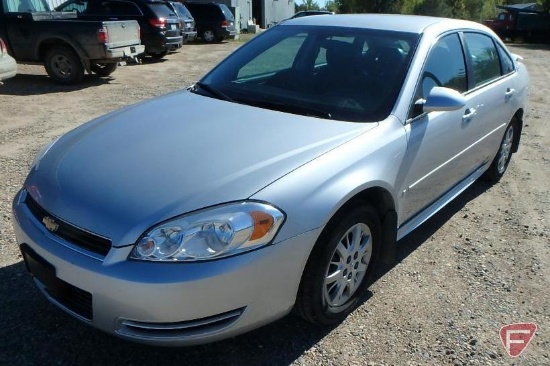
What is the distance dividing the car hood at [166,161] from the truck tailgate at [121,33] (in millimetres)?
7350

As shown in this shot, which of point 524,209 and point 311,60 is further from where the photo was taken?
point 524,209

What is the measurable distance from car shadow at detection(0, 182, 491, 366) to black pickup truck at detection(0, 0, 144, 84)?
311 inches

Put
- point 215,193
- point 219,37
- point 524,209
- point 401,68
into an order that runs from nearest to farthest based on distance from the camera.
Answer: point 215,193 < point 401,68 < point 524,209 < point 219,37

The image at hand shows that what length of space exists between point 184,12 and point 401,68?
16020 millimetres

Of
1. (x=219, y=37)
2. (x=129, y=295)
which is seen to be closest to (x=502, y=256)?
(x=129, y=295)

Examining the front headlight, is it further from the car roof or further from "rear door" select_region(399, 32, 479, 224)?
the car roof

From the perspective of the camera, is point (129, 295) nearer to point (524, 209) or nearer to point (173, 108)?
point (173, 108)

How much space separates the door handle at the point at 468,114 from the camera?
371cm

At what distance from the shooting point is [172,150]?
8.79 ft

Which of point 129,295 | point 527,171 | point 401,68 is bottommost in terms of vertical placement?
point 527,171

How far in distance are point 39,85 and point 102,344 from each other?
8906mm

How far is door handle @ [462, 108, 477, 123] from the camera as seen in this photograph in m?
3.71

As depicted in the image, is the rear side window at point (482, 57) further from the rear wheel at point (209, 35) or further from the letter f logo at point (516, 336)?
the rear wheel at point (209, 35)

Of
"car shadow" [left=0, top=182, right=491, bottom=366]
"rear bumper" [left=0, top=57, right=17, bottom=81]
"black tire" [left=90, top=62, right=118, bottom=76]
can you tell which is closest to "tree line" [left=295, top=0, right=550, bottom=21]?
"black tire" [left=90, top=62, right=118, bottom=76]
